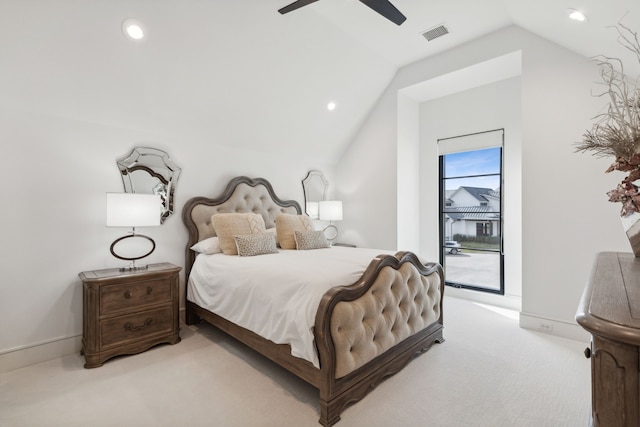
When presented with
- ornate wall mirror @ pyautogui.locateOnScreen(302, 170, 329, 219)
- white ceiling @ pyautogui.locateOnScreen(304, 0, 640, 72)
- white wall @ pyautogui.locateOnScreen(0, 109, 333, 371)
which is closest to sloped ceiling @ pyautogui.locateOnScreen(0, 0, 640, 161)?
white ceiling @ pyautogui.locateOnScreen(304, 0, 640, 72)

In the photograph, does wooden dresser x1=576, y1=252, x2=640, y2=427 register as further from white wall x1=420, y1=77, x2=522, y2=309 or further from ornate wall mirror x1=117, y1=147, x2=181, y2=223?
white wall x1=420, y1=77, x2=522, y2=309

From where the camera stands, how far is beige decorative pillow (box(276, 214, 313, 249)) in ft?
11.9

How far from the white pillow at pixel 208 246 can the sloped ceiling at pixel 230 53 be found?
1174mm

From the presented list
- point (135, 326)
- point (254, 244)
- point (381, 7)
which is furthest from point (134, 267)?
point (381, 7)

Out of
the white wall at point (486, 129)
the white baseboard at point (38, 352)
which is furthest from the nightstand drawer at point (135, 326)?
the white wall at point (486, 129)

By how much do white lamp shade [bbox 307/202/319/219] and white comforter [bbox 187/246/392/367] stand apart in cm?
177

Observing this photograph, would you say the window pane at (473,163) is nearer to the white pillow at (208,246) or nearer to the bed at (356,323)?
the bed at (356,323)

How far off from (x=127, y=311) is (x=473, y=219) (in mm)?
4355

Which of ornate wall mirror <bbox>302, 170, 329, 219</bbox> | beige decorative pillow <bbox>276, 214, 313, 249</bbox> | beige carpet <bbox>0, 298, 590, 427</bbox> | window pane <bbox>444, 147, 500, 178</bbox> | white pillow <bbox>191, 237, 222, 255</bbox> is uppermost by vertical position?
window pane <bbox>444, 147, 500, 178</bbox>

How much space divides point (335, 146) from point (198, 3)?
2.82 meters

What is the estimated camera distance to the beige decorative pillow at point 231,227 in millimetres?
3203

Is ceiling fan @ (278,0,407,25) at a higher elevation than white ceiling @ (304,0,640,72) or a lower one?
lower

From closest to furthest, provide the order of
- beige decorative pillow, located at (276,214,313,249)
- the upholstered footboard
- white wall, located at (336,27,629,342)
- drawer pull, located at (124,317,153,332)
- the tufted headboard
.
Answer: the upholstered footboard → drawer pull, located at (124,317,153,332) → white wall, located at (336,27,629,342) → the tufted headboard → beige decorative pillow, located at (276,214,313,249)

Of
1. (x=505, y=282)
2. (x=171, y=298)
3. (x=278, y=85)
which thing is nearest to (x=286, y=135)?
(x=278, y=85)
